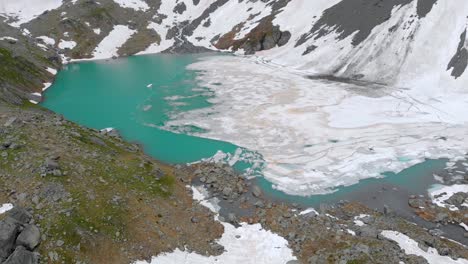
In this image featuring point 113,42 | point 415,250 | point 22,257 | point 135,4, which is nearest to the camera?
point 22,257

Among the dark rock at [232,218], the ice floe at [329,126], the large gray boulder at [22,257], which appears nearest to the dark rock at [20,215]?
the large gray boulder at [22,257]

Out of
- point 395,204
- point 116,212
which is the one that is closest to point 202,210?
point 116,212

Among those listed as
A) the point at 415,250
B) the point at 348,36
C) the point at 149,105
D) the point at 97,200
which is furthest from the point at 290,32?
the point at 97,200

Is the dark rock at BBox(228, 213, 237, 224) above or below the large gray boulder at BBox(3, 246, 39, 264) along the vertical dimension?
below

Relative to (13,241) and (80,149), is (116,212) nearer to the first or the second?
(13,241)

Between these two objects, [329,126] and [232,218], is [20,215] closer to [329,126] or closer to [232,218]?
[232,218]

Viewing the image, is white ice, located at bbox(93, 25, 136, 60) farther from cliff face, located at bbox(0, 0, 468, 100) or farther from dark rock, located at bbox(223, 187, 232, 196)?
dark rock, located at bbox(223, 187, 232, 196)

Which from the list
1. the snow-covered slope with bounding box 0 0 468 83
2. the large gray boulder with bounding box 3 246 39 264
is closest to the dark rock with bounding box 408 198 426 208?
the large gray boulder with bounding box 3 246 39 264
